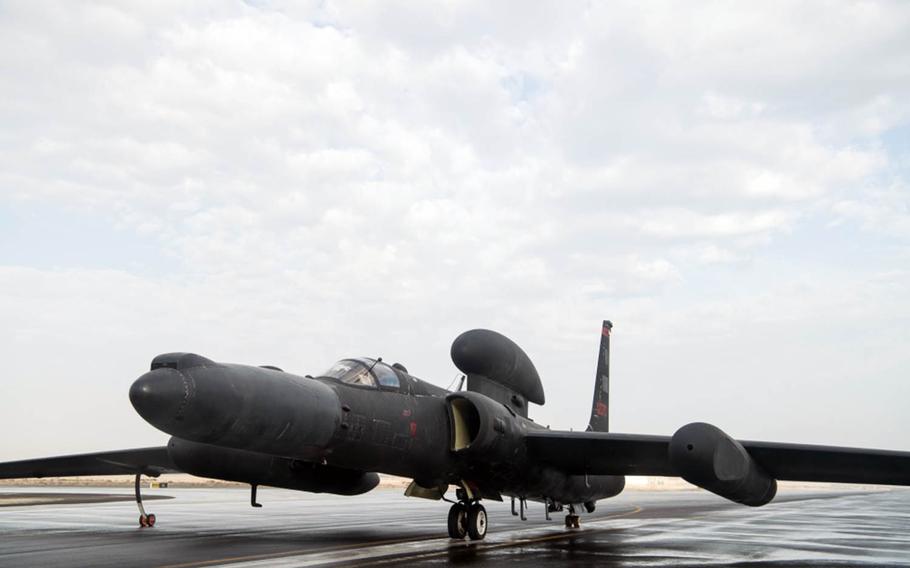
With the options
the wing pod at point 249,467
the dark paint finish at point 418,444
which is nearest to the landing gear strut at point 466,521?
the dark paint finish at point 418,444

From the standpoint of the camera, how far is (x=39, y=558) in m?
11.0

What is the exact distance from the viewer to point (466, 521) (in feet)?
48.8

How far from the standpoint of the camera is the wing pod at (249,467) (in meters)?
14.8

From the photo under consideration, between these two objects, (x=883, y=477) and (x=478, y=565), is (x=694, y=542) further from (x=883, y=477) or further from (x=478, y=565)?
(x=478, y=565)

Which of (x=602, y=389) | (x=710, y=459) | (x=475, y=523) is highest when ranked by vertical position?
(x=602, y=389)

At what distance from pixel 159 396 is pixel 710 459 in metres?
7.76

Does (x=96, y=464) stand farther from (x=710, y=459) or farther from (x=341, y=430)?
(x=710, y=459)

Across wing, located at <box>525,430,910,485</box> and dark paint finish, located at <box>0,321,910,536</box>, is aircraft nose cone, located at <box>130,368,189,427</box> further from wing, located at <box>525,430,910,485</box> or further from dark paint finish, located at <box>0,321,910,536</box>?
wing, located at <box>525,430,910,485</box>

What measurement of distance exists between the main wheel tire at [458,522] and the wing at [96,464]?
6.99 metres

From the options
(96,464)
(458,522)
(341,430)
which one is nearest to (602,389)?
(458,522)

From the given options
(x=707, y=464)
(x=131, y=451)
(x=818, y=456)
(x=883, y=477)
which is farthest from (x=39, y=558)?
(x=883, y=477)

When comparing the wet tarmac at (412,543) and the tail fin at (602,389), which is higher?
the tail fin at (602,389)

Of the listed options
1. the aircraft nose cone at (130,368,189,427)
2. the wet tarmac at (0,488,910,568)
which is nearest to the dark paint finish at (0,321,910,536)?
the aircraft nose cone at (130,368,189,427)

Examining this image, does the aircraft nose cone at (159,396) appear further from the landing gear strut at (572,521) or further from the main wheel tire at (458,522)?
the landing gear strut at (572,521)
